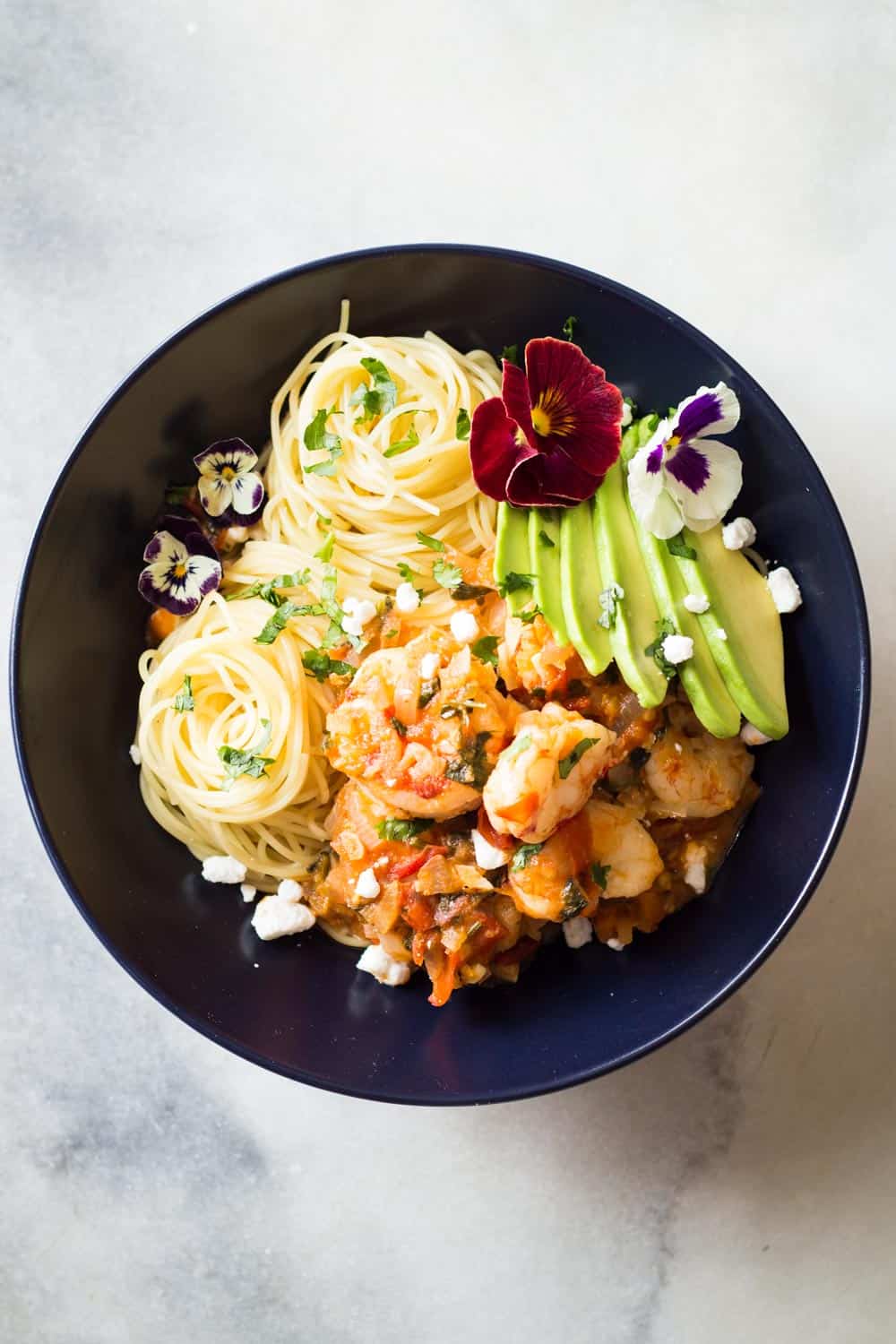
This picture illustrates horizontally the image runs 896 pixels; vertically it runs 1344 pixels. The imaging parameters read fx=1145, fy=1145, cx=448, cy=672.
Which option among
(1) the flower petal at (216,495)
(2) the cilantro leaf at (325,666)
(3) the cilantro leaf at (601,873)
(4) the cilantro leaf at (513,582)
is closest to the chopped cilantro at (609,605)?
(4) the cilantro leaf at (513,582)

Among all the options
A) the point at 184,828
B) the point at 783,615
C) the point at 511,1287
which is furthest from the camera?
the point at 511,1287

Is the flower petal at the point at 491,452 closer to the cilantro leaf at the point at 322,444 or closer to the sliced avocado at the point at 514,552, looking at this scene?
the sliced avocado at the point at 514,552

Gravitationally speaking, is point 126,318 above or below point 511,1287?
above

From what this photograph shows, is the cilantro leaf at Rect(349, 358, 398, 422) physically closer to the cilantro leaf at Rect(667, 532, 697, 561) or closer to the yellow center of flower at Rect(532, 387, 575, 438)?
the yellow center of flower at Rect(532, 387, 575, 438)

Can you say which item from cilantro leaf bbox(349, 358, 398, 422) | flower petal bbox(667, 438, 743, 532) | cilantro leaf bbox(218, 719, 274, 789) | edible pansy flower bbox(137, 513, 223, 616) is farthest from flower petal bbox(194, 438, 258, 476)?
flower petal bbox(667, 438, 743, 532)

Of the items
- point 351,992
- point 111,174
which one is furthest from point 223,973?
point 111,174

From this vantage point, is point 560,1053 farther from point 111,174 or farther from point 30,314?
point 111,174
